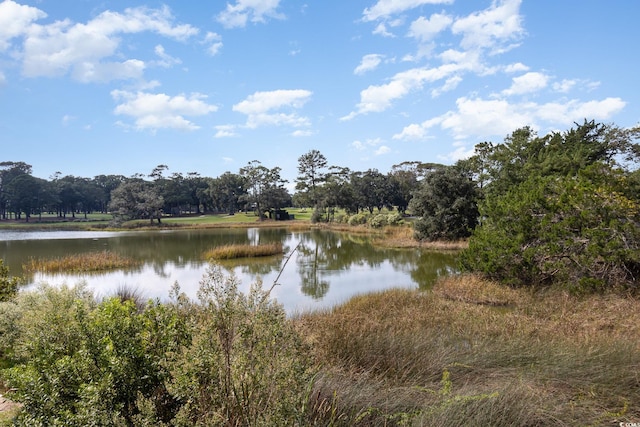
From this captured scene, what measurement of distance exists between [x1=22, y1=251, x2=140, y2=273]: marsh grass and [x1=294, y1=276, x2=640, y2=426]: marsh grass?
48.1 feet

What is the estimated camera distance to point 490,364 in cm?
460

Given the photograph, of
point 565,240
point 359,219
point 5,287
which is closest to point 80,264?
point 5,287

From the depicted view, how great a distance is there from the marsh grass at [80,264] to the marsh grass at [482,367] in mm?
14647

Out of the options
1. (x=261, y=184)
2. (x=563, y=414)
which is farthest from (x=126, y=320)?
(x=261, y=184)

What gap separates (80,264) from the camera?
1816 centimetres

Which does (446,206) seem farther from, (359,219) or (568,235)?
(359,219)

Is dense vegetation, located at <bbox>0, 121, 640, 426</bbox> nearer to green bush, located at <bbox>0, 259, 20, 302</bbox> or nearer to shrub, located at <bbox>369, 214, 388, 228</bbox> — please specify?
green bush, located at <bbox>0, 259, 20, 302</bbox>

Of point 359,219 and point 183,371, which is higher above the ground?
point 183,371

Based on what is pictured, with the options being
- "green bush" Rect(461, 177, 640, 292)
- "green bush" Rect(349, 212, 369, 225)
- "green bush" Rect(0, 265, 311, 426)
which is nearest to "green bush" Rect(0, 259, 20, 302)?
"green bush" Rect(0, 265, 311, 426)

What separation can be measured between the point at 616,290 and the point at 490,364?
6646 mm

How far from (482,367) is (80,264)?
19.3 metres

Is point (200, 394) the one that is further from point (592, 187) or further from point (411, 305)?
point (592, 187)

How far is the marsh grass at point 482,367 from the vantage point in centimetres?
302

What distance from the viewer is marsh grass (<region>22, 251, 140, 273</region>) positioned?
17.4 meters
